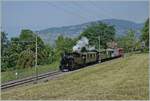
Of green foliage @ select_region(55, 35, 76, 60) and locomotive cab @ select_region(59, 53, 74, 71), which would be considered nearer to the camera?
locomotive cab @ select_region(59, 53, 74, 71)

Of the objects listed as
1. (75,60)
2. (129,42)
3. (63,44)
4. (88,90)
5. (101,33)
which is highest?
(101,33)

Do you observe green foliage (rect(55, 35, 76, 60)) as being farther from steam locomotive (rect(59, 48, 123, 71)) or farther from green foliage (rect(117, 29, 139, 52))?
steam locomotive (rect(59, 48, 123, 71))

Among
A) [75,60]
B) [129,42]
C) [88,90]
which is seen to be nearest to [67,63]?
[75,60]

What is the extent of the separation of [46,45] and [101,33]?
46.4 m

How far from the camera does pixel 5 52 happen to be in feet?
246

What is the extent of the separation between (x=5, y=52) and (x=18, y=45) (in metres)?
5.77

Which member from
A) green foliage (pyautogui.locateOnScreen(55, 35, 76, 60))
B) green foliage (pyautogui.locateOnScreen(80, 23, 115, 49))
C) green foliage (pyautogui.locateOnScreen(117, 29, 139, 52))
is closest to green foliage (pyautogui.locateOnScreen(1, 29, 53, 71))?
green foliage (pyautogui.locateOnScreen(55, 35, 76, 60))

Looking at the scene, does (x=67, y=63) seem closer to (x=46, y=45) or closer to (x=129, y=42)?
(x=46, y=45)

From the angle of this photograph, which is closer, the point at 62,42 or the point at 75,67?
the point at 75,67

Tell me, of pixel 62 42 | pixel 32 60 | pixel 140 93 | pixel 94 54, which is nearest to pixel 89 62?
pixel 94 54

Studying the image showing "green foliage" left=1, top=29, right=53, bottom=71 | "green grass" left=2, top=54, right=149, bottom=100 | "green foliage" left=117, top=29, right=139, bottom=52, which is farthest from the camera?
"green foliage" left=117, top=29, right=139, bottom=52

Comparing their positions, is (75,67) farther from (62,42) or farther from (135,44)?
(135,44)

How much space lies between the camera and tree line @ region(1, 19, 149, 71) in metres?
67.2

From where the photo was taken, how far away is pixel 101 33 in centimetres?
14138
